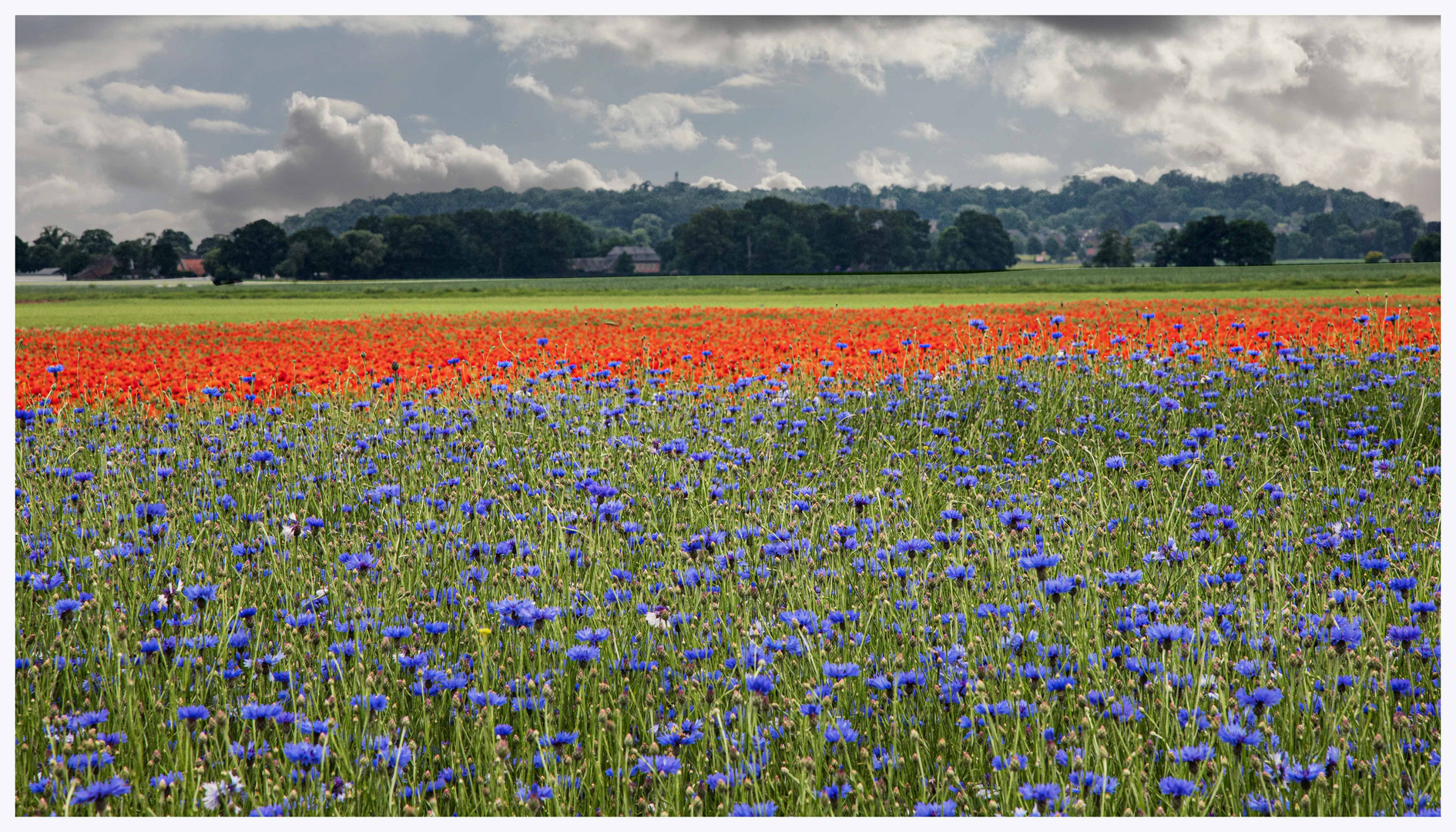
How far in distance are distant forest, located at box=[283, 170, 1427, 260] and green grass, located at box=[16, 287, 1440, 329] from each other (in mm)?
1643

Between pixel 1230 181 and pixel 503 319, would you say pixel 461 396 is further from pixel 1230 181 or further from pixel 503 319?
pixel 1230 181

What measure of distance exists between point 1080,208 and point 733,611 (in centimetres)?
3219

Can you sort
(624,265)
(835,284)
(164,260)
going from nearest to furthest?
(164,260) → (835,284) → (624,265)

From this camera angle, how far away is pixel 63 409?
7.08m

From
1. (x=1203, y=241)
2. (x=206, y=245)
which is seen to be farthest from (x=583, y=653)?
(x=1203, y=241)

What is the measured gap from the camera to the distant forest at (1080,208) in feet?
63.2

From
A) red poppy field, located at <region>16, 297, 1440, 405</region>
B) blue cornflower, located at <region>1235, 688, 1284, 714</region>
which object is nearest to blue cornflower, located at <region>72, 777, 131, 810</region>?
blue cornflower, located at <region>1235, 688, 1284, 714</region>

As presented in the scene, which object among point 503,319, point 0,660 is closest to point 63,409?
point 0,660

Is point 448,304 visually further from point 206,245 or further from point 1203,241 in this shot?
point 1203,241

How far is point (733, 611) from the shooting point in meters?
2.91

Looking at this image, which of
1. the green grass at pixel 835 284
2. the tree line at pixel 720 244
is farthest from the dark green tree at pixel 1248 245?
the green grass at pixel 835 284

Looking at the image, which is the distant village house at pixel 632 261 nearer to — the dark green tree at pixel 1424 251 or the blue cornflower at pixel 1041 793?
the dark green tree at pixel 1424 251

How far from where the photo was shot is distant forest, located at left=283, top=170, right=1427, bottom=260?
19.2 m

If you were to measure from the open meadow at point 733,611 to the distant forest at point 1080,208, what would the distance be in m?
8.97
